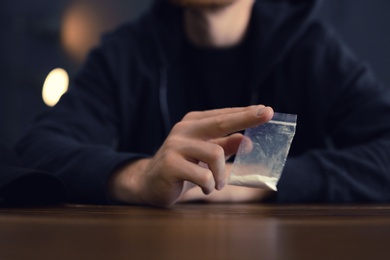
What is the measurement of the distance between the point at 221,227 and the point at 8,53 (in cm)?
283

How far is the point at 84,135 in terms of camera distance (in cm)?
118

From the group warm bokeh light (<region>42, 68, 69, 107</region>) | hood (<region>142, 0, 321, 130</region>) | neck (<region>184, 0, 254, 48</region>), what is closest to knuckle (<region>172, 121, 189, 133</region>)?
hood (<region>142, 0, 321, 130</region>)

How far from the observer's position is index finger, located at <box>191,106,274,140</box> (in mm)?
564

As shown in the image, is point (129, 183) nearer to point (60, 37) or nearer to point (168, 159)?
point (168, 159)

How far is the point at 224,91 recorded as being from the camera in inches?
50.4

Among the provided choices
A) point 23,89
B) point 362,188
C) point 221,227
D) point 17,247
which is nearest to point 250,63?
point 362,188

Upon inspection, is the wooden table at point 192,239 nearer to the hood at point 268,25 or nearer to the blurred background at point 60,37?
the hood at point 268,25

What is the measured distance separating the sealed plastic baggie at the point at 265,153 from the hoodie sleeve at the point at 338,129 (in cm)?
31

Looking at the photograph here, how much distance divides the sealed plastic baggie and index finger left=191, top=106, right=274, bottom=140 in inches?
0.5

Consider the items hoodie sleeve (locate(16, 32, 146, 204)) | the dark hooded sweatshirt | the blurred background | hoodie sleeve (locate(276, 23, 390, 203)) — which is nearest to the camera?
hoodie sleeve (locate(16, 32, 146, 204))

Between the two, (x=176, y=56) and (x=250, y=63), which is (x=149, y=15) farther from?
(x=250, y=63)

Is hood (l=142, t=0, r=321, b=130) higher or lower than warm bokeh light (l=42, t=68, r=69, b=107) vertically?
lower

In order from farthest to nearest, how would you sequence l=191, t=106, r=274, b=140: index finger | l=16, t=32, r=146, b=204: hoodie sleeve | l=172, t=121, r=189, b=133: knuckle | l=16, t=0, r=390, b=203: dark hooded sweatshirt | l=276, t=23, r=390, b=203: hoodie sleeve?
l=16, t=0, r=390, b=203: dark hooded sweatshirt
l=276, t=23, r=390, b=203: hoodie sleeve
l=16, t=32, r=146, b=204: hoodie sleeve
l=172, t=121, r=189, b=133: knuckle
l=191, t=106, r=274, b=140: index finger

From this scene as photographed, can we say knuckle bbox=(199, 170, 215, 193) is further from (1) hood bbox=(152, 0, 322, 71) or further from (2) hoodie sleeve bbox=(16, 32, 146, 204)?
(1) hood bbox=(152, 0, 322, 71)
